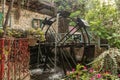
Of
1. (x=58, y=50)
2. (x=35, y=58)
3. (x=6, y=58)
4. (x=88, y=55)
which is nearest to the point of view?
(x=6, y=58)

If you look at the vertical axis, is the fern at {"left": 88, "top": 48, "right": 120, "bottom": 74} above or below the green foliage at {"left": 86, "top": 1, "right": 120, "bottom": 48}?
below

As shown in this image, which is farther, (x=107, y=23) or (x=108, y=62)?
(x=107, y=23)

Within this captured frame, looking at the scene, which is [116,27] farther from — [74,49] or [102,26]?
[74,49]

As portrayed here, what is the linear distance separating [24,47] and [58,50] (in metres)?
3.63

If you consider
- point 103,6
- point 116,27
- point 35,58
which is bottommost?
point 35,58

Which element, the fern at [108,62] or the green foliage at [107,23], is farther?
the green foliage at [107,23]

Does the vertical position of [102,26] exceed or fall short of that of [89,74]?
it exceeds it

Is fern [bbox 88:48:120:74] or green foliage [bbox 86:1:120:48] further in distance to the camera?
green foliage [bbox 86:1:120:48]

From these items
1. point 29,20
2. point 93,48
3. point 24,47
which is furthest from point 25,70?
point 29,20

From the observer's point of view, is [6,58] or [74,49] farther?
[74,49]

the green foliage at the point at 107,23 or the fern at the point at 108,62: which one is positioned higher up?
the green foliage at the point at 107,23

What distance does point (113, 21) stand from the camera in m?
9.20

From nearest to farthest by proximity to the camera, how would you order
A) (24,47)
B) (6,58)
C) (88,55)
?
(6,58), (24,47), (88,55)

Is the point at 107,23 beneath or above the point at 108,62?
above
